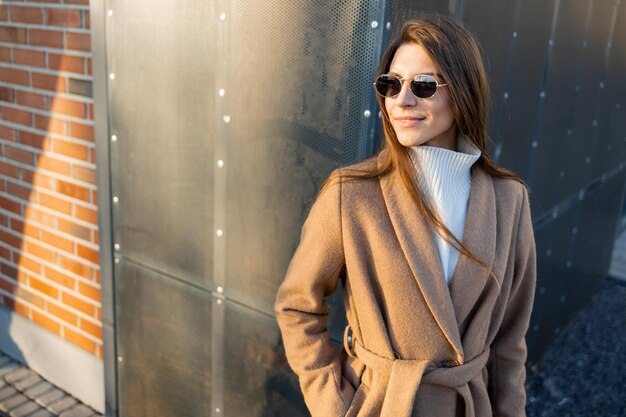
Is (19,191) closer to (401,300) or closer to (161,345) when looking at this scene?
(161,345)

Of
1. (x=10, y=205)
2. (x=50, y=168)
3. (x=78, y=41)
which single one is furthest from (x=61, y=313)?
(x=78, y=41)

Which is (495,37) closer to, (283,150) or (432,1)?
(432,1)

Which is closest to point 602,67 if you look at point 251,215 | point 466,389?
point 251,215

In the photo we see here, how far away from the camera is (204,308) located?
2906mm

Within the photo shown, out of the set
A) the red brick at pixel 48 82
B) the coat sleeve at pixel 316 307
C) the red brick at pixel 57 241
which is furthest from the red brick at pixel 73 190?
the coat sleeve at pixel 316 307

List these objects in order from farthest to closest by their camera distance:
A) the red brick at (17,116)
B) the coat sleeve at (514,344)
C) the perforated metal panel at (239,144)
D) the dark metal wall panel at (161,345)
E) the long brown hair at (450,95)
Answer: the red brick at (17,116) < the dark metal wall panel at (161,345) < the perforated metal panel at (239,144) < the coat sleeve at (514,344) < the long brown hair at (450,95)

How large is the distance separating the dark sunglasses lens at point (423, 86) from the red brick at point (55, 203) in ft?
7.92

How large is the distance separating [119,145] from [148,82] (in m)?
0.37

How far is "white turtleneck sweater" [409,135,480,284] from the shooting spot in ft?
5.81

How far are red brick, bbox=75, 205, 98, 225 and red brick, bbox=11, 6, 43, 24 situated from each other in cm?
96

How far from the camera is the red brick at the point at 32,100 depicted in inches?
140

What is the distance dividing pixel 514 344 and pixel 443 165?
0.58 meters

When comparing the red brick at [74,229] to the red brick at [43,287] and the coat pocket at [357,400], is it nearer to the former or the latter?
the red brick at [43,287]

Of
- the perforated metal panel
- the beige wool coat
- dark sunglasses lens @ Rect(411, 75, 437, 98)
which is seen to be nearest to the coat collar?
the beige wool coat
